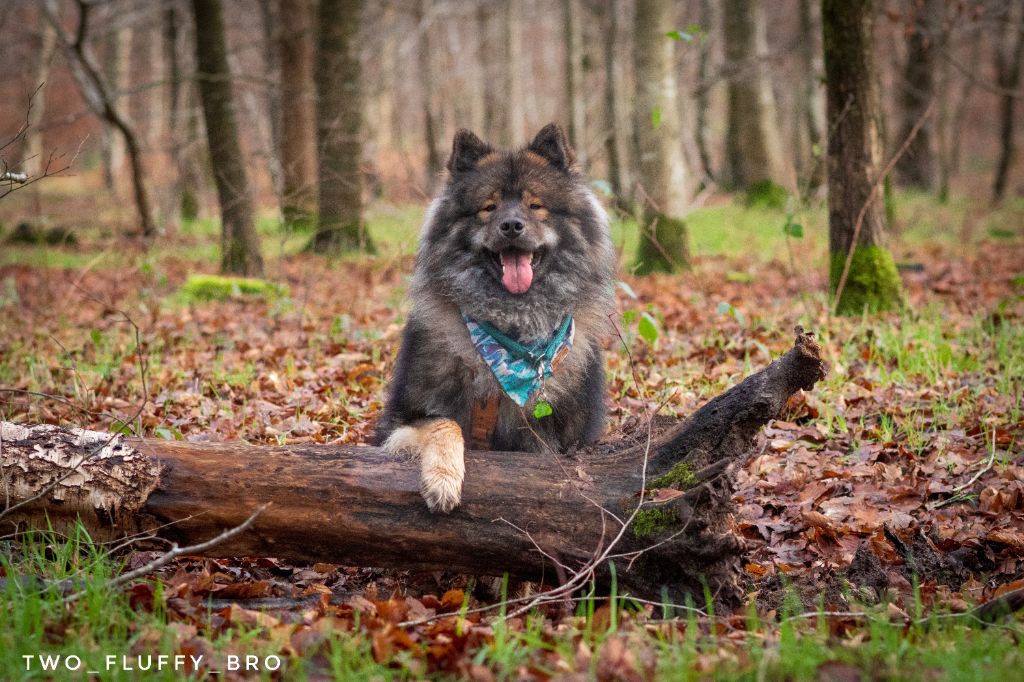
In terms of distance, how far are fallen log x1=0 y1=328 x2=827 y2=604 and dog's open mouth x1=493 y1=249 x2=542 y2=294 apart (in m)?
1.15

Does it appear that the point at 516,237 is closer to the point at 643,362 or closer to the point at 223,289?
the point at 643,362

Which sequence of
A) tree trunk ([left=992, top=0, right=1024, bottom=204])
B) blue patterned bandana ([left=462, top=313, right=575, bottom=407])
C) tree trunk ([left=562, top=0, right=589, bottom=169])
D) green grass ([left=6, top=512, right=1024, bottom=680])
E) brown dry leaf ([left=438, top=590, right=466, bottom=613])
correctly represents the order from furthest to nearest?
tree trunk ([left=562, top=0, right=589, bottom=169]) < tree trunk ([left=992, top=0, right=1024, bottom=204]) < blue patterned bandana ([left=462, top=313, right=575, bottom=407]) < brown dry leaf ([left=438, top=590, right=466, bottom=613]) < green grass ([left=6, top=512, right=1024, bottom=680])

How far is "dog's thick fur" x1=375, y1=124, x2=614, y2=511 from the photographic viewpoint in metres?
4.11

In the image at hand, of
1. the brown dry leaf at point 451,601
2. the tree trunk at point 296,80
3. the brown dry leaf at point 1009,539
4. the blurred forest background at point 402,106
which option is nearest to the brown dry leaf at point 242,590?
the brown dry leaf at point 451,601

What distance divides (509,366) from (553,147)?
1403 millimetres

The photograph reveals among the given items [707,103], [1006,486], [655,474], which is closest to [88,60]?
[655,474]

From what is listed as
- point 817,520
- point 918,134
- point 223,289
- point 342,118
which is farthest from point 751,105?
point 817,520

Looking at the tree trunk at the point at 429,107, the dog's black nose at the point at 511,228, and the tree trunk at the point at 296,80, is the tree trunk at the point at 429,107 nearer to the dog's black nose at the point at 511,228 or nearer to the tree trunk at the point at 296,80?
the tree trunk at the point at 296,80

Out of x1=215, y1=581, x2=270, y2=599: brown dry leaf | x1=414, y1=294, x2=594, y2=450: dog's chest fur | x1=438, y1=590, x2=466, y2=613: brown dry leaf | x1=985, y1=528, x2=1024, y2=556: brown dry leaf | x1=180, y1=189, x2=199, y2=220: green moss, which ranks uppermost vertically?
x1=180, y1=189, x2=199, y2=220: green moss

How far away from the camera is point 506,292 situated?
14.0 feet

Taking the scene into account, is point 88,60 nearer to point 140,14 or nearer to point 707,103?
point 140,14

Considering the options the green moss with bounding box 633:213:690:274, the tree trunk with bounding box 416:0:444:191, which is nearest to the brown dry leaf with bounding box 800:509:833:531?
the green moss with bounding box 633:213:690:274

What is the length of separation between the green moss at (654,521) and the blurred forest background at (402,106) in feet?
10.4

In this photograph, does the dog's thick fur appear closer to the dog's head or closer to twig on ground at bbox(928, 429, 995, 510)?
the dog's head
